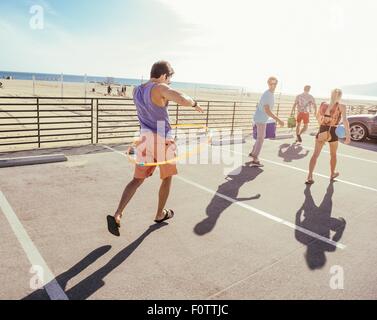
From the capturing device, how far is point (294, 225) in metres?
4.86

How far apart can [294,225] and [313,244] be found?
0.59 metres

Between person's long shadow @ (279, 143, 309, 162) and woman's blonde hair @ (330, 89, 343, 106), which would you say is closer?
woman's blonde hair @ (330, 89, 343, 106)

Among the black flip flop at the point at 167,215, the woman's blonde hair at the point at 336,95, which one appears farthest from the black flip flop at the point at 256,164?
the black flip flop at the point at 167,215

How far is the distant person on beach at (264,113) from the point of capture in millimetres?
7387

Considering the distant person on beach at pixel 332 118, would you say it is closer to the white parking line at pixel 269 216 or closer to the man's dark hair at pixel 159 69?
the white parking line at pixel 269 216

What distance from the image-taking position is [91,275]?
10.9 feet

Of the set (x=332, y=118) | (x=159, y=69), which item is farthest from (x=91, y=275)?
(x=332, y=118)

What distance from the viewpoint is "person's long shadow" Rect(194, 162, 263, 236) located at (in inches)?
184

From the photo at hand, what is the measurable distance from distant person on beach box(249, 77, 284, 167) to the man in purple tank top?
147 inches

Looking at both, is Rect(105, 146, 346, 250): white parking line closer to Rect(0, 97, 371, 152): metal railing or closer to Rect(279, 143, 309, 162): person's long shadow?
Rect(0, 97, 371, 152): metal railing

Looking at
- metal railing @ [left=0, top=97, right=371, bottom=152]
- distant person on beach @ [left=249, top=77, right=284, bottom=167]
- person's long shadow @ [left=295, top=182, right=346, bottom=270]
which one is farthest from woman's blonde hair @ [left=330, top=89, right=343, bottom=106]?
metal railing @ [left=0, top=97, right=371, bottom=152]

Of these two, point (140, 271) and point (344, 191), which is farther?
point (344, 191)
